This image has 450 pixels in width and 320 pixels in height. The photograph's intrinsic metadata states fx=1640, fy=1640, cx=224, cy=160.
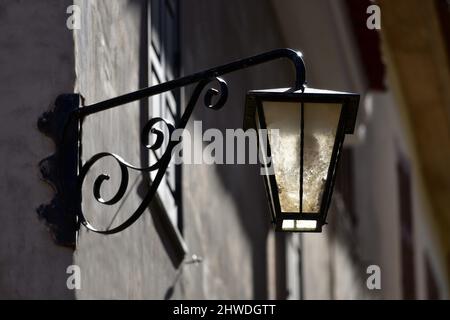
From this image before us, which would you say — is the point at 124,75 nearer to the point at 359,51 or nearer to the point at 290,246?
the point at 290,246

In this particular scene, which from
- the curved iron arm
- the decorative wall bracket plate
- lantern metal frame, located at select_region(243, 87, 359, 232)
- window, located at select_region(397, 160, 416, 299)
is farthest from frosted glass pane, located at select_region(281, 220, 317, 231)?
window, located at select_region(397, 160, 416, 299)

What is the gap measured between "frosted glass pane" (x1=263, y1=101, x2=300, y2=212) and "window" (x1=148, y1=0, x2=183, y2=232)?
6.44 feet

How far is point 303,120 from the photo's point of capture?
19.6ft

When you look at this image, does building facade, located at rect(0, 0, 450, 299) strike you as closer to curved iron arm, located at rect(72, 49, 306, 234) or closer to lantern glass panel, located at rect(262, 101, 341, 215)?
curved iron arm, located at rect(72, 49, 306, 234)

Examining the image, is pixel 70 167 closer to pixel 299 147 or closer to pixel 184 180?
pixel 299 147

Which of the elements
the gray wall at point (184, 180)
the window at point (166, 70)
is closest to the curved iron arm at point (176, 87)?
the gray wall at point (184, 180)

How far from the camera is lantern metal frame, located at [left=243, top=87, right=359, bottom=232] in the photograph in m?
5.96

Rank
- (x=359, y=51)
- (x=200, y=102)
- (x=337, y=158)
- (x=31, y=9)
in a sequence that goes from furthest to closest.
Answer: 1. (x=359, y=51)
2. (x=200, y=102)
3. (x=31, y=9)
4. (x=337, y=158)

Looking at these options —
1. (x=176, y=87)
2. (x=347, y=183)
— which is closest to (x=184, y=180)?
(x=176, y=87)

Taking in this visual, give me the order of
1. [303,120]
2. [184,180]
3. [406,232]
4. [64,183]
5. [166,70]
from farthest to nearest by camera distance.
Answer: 1. [406,232]
2. [184,180]
3. [166,70]
4. [64,183]
5. [303,120]

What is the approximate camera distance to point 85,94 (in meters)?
6.54

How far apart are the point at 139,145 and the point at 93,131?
3.48 ft

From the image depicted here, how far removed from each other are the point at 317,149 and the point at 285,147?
0.41ft
